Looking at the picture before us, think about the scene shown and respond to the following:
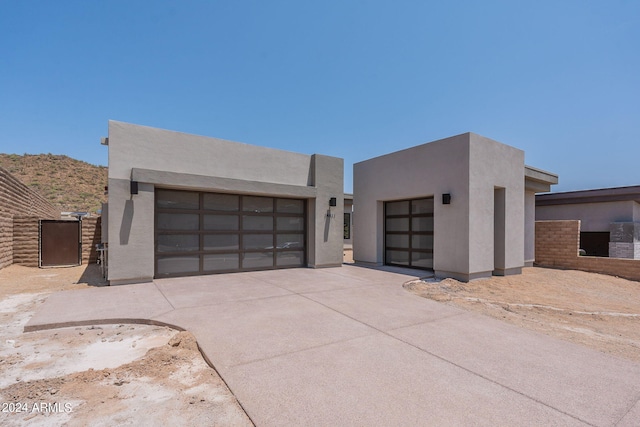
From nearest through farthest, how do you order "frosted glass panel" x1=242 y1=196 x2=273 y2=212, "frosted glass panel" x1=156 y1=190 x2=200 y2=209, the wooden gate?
"frosted glass panel" x1=156 y1=190 x2=200 y2=209, "frosted glass panel" x1=242 y1=196 x2=273 y2=212, the wooden gate

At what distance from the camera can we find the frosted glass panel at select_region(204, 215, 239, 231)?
26.6 ft

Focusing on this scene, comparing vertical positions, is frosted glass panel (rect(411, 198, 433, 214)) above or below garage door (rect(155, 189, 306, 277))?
above

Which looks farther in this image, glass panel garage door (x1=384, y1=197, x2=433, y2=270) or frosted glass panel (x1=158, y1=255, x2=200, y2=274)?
glass panel garage door (x1=384, y1=197, x2=433, y2=270)

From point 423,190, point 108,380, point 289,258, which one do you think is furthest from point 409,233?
point 108,380

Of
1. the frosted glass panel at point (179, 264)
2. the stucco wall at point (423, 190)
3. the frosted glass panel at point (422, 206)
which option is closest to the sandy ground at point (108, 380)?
the frosted glass panel at point (179, 264)

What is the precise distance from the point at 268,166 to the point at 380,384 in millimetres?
7302

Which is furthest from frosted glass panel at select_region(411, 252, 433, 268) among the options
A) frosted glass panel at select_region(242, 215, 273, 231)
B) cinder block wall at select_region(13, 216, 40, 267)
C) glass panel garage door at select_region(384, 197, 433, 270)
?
cinder block wall at select_region(13, 216, 40, 267)

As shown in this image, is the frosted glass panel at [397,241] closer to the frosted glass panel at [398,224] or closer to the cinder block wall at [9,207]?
the frosted glass panel at [398,224]

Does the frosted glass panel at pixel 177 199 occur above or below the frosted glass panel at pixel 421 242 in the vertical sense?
above

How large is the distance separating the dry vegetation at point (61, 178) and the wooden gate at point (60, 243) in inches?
883

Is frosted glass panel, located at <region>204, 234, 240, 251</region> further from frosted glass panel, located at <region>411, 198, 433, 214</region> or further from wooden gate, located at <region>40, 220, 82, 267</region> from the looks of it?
wooden gate, located at <region>40, 220, 82, 267</region>

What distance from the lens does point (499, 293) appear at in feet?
23.4

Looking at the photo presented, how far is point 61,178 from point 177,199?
3716cm

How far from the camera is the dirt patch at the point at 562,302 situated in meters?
4.36
